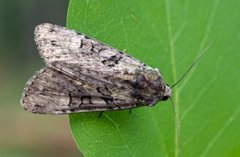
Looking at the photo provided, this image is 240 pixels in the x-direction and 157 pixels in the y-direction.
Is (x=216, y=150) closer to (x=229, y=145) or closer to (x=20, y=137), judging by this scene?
(x=229, y=145)

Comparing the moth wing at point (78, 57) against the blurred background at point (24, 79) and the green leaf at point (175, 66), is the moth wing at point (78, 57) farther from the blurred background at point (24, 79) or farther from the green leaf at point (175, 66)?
the blurred background at point (24, 79)

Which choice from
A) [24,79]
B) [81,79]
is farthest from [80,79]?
[24,79]

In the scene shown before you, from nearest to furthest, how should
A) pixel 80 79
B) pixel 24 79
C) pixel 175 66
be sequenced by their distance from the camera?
pixel 175 66 < pixel 80 79 < pixel 24 79

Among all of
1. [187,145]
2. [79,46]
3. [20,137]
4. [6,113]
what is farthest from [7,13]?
[187,145]

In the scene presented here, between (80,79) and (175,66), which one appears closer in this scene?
(175,66)

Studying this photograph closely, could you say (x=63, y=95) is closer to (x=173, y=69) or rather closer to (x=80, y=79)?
(x=80, y=79)

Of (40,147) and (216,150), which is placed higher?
(216,150)

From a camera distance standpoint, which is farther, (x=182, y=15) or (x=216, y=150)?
(x=182, y=15)

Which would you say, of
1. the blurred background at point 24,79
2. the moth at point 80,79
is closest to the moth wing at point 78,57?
the moth at point 80,79
